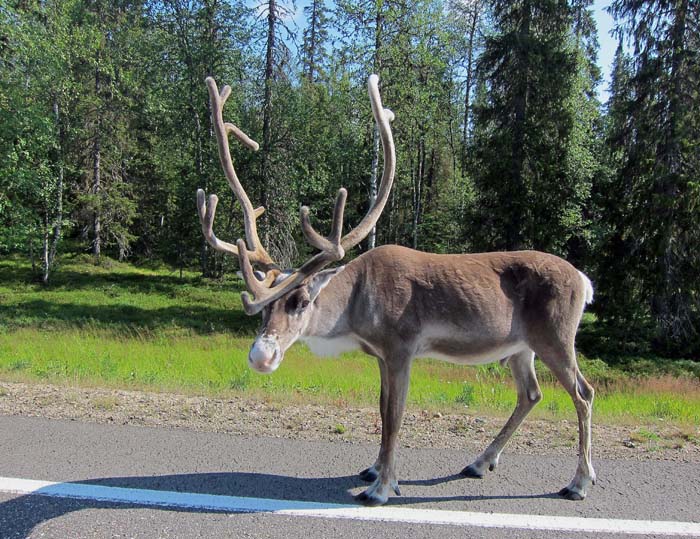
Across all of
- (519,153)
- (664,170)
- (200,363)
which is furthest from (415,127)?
(200,363)

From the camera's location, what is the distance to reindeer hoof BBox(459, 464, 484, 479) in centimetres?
432

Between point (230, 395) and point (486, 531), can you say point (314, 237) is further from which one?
point (230, 395)

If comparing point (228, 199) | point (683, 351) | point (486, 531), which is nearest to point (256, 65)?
point (228, 199)

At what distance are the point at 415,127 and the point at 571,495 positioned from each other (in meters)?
18.7

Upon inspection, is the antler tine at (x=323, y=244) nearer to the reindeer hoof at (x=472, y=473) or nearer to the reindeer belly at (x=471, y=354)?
the reindeer belly at (x=471, y=354)

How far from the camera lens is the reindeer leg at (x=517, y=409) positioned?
4.39 metres

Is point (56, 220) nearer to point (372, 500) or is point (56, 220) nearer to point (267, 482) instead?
point (267, 482)

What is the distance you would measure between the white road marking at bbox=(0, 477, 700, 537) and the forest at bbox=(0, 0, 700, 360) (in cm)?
1559

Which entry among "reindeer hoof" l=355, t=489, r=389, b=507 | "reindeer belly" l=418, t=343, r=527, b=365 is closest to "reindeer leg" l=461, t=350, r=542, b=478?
"reindeer belly" l=418, t=343, r=527, b=365

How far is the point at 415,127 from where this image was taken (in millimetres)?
21203

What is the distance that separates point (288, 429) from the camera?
17.2ft

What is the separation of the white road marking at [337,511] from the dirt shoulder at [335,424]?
3.95 feet

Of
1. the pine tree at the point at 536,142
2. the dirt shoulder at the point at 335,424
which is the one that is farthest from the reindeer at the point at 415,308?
the pine tree at the point at 536,142

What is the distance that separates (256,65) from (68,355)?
15847mm
